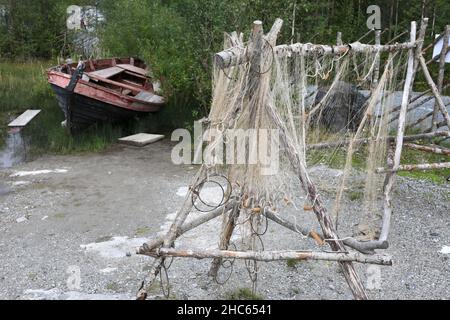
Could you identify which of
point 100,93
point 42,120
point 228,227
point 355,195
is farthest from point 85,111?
point 228,227

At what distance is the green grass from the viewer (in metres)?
9.64

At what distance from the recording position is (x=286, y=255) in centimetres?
313

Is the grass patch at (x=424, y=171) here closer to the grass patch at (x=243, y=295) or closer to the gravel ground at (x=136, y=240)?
the gravel ground at (x=136, y=240)

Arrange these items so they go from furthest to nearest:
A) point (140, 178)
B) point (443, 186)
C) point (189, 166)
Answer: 1. point (189, 166)
2. point (140, 178)
3. point (443, 186)

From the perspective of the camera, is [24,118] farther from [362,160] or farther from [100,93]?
[362,160]

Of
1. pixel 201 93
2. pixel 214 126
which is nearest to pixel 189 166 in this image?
pixel 201 93

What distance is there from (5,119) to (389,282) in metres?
10.6

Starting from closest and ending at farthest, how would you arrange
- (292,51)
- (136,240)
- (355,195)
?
(292,51)
(136,240)
(355,195)

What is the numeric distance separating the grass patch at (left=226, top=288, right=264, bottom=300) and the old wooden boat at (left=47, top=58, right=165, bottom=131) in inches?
263

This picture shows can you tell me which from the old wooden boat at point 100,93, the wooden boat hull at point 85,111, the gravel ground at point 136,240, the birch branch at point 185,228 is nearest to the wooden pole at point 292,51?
the birch branch at point 185,228

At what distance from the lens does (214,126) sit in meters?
3.29

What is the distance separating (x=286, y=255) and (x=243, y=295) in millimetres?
1095

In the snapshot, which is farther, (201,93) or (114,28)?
(114,28)

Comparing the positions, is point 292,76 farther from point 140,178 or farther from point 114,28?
point 114,28
